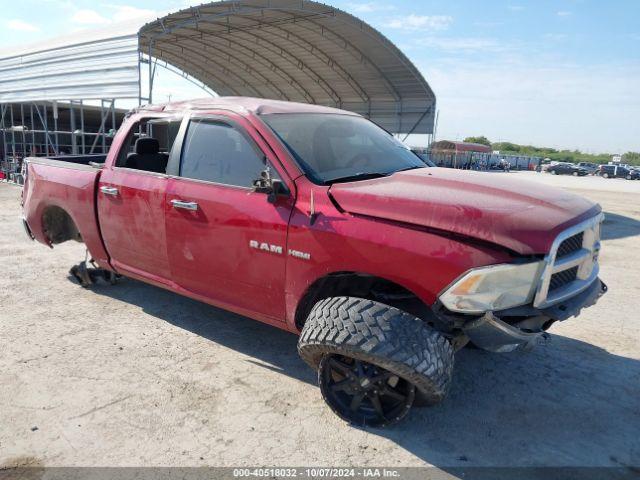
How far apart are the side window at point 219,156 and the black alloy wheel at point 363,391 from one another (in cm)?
142

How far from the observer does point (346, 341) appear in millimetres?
2752

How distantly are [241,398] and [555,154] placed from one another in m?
110

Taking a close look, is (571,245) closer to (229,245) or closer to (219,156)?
(229,245)

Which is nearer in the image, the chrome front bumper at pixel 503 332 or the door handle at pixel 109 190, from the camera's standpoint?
the chrome front bumper at pixel 503 332

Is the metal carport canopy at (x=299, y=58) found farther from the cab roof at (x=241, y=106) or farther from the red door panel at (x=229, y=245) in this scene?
the red door panel at (x=229, y=245)

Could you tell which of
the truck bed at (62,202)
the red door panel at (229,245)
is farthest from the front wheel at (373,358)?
the truck bed at (62,202)

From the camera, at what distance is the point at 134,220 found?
4.14m

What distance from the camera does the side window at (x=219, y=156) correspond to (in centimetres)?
353

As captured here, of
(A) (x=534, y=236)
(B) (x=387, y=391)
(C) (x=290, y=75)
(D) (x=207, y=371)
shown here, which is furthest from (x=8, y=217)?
(C) (x=290, y=75)

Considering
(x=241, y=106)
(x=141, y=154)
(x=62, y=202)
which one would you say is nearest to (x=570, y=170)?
(x=141, y=154)

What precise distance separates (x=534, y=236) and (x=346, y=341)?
3.81 ft

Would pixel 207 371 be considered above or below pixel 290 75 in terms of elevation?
below

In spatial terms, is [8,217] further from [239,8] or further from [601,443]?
[601,443]

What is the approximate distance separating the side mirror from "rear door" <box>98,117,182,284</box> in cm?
107
